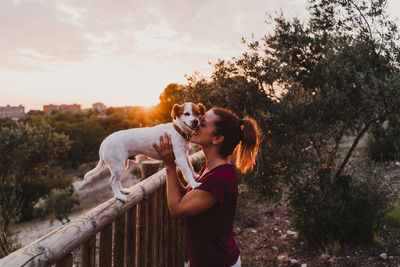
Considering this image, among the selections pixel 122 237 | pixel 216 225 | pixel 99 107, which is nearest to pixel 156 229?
pixel 122 237

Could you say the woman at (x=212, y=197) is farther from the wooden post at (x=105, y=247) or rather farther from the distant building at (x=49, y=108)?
the distant building at (x=49, y=108)

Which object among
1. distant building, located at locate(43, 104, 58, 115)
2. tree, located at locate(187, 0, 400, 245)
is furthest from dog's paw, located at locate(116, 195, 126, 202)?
distant building, located at locate(43, 104, 58, 115)

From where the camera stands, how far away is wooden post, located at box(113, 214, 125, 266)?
74.0 inches

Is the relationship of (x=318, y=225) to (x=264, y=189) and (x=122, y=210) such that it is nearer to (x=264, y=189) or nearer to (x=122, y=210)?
(x=264, y=189)

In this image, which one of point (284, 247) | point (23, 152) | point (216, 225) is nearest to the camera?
point (216, 225)

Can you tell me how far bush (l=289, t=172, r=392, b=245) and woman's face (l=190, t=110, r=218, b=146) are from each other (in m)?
2.82

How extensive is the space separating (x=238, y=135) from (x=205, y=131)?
0.26m

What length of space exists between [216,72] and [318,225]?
116 inches

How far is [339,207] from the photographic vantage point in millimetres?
4582

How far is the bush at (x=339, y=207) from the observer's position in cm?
446

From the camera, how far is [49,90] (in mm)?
24156

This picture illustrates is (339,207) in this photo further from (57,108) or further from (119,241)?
(57,108)

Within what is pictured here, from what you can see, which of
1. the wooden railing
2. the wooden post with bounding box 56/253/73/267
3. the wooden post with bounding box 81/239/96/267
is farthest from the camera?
the wooden post with bounding box 81/239/96/267

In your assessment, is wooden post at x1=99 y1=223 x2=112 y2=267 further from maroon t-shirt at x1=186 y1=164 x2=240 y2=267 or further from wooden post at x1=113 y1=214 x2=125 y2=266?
maroon t-shirt at x1=186 y1=164 x2=240 y2=267
